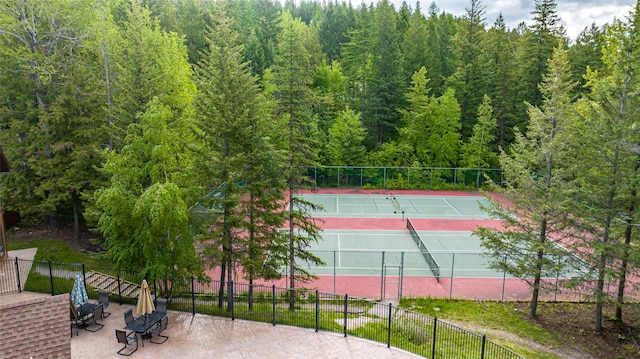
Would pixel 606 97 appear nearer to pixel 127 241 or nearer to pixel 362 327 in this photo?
pixel 362 327

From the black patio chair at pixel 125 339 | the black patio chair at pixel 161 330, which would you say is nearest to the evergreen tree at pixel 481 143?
the black patio chair at pixel 161 330

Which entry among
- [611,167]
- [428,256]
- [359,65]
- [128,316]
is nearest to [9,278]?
[128,316]

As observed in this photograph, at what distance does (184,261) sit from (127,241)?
2.29 metres

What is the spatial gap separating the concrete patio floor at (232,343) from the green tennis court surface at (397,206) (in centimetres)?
1943

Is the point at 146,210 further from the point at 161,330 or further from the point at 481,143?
the point at 481,143

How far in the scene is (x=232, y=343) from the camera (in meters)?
16.4

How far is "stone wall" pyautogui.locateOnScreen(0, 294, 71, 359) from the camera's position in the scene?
1205 centimetres

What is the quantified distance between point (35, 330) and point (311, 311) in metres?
10.6

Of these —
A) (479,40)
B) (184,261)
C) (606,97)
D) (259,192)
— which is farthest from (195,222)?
(479,40)

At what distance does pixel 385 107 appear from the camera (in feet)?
170

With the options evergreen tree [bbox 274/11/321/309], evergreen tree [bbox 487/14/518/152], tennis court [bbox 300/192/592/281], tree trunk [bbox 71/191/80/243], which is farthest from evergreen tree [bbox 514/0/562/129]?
tree trunk [bbox 71/191/80/243]

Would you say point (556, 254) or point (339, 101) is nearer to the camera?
point (556, 254)

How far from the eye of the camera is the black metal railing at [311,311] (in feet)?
55.9

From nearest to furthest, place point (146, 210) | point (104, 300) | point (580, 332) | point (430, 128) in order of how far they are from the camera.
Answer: point (146, 210)
point (104, 300)
point (580, 332)
point (430, 128)
